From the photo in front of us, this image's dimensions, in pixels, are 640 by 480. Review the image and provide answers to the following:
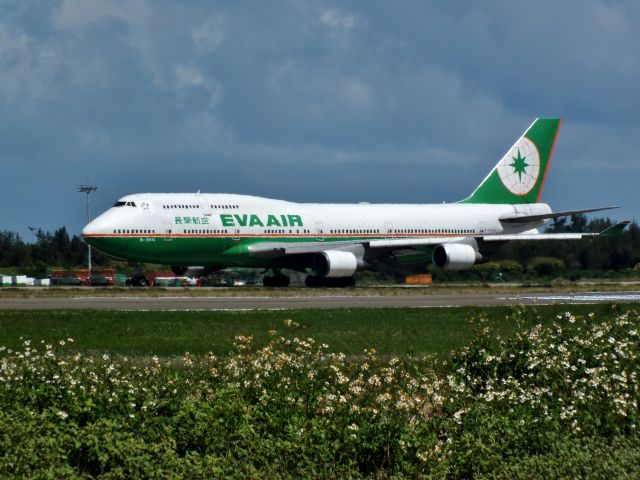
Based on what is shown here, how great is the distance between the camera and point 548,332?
57.5 feet

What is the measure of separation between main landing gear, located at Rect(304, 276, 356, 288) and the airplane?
54mm

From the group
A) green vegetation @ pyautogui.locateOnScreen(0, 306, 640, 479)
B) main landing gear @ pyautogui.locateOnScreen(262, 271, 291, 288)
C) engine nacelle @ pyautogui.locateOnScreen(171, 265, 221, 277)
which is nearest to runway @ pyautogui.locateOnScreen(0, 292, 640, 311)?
engine nacelle @ pyautogui.locateOnScreen(171, 265, 221, 277)

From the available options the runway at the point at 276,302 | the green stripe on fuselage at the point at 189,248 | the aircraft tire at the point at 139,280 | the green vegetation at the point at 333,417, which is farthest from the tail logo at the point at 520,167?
the green vegetation at the point at 333,417

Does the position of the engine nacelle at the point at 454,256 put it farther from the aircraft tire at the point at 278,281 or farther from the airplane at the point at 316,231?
the aircraft tire at the point at 278,281

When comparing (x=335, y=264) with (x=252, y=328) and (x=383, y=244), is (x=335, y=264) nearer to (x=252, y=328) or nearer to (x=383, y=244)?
(x=383, y=244)

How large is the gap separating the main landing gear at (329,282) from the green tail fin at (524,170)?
11.1 meters

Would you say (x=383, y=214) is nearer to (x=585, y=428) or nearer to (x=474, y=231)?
(x=474, y=231)

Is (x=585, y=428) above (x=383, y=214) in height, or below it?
below

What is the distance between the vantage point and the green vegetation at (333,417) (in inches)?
455

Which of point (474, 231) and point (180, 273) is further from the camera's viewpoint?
point (474, 231)

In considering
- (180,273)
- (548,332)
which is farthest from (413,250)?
(548,332)

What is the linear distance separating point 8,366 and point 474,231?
159 ft

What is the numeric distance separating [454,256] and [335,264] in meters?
6.26

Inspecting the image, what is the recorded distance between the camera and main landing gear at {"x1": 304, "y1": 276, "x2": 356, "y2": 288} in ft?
189
